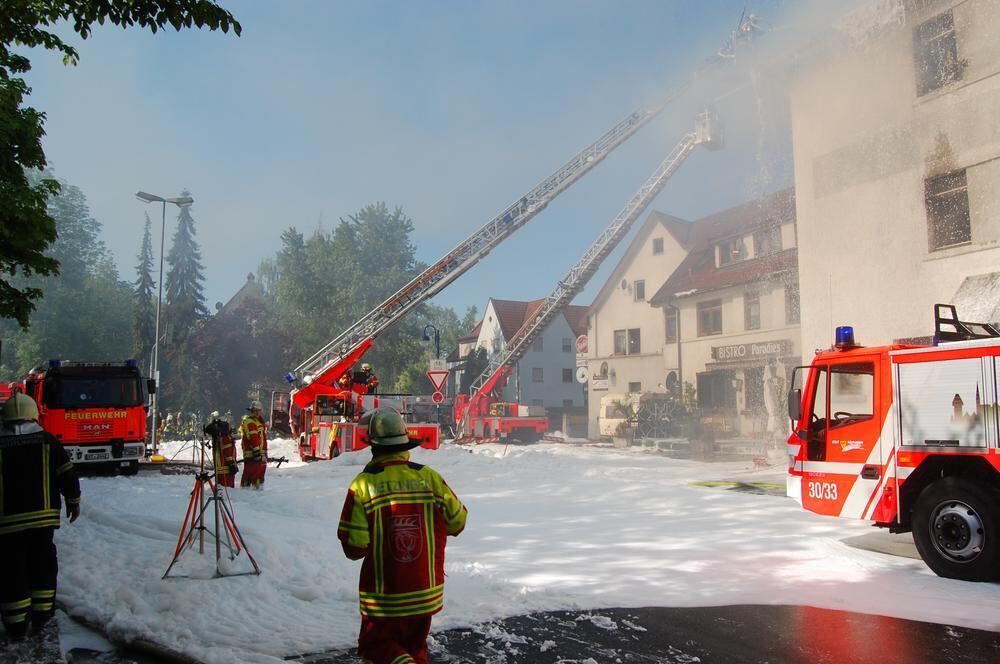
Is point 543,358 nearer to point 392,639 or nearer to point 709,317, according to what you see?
point 709,317

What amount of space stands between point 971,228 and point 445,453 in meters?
11.9

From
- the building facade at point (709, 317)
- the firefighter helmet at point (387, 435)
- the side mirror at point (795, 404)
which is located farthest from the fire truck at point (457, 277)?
the firefighter helmet at point (387, 435)

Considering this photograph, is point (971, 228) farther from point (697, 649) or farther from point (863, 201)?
point (697, 649)

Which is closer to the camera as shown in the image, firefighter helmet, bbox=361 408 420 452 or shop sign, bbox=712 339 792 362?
firefighter helmet, bbox=361 408 420 452

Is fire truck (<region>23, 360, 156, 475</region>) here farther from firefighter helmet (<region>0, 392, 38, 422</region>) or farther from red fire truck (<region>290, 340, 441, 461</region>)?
firefighter helmet (<region>0, 392, 38, 422</region>)

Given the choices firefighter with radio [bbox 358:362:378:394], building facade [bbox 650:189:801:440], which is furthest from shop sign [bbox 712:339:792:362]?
firefighter with radio [bbox 358:362:378:394]

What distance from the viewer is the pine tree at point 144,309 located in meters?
53.7

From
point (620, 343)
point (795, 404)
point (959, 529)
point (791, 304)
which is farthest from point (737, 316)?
point (959, 529)

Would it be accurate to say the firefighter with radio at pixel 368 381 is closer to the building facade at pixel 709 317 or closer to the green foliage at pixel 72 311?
the building facade at pixel 709 317

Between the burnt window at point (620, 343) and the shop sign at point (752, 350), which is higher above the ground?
the burnt window at point (620, 343)

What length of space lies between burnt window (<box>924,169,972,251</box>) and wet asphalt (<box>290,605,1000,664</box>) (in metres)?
11.5

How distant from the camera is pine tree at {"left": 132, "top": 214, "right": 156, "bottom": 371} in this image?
53688 mm

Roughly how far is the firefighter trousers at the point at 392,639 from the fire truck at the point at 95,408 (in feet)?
48.3

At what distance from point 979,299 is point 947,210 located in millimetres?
2665
